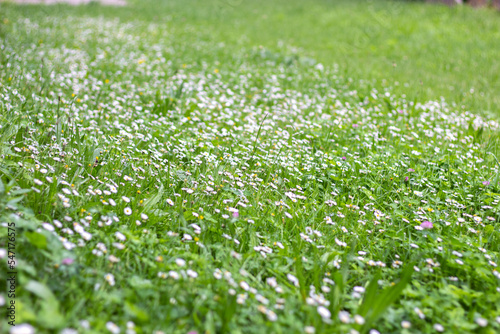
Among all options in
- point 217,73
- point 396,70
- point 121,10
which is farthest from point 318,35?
point 121,10

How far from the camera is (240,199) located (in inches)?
121

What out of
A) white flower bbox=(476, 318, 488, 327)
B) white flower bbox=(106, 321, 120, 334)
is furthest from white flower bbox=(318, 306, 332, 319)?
white flower bbox=(106, 321, 120, 334)

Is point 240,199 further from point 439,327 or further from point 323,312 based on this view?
point 439,327

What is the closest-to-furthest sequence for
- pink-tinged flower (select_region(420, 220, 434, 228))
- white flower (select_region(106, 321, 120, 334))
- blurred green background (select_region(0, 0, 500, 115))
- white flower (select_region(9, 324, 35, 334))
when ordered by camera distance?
white flower (select_region(9, 324, 35, 334)) → white flower (select_region(106, 321, 120, 334)) → pink-tinged flower (select_region(420, 220, 434, 228)) → blurred green background (select_region(0, 0, 500, 115))

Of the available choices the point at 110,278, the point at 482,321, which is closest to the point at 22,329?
the point at 110,278

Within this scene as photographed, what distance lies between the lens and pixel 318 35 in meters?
13.0

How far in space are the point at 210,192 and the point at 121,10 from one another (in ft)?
48.3

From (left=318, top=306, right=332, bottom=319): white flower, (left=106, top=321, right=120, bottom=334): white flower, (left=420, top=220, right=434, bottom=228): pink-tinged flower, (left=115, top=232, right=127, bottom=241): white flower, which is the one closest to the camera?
(left=106, top=321, right=120, bottom=334): white flower

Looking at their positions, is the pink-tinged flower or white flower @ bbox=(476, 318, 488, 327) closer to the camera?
white flower @ bbox=(476, 318, 488, 327)

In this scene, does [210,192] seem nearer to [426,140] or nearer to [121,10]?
[426,140]

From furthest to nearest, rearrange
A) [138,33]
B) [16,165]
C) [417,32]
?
[417,32] < [138,33] < [16,165]

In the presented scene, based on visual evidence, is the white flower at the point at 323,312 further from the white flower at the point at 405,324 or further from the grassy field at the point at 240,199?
the white flower at the point at 405,324

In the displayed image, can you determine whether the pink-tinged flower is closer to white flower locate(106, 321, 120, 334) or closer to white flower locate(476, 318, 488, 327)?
white flower locate(476, 318, 488, 327)

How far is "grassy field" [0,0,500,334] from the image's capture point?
1.94 metres
